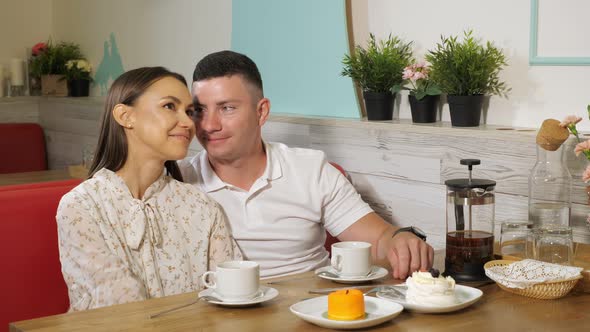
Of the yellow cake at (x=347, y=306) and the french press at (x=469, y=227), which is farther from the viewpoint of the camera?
the french press at (x=469, y=227)

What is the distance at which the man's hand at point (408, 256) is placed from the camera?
188cm

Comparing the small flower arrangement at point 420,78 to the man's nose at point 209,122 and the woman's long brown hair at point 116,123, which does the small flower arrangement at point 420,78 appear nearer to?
the man's nose at point 209,122

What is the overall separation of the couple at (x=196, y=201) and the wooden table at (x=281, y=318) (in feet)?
0.95

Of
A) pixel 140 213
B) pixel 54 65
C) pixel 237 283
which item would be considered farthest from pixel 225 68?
pixel 54 65

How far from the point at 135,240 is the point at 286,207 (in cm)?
54

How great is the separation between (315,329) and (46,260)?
0.99m

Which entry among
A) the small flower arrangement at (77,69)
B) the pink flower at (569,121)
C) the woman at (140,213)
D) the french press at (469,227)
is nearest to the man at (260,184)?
the woman at (140,213)

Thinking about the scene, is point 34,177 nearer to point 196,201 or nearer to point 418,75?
point 196,201

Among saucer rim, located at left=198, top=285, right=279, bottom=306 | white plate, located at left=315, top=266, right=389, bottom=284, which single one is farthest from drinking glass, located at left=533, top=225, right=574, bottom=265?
saucer rim, located at left=198, top=285, right=279, bottom=306

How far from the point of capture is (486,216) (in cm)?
194

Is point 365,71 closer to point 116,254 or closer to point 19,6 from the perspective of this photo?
point 116,254

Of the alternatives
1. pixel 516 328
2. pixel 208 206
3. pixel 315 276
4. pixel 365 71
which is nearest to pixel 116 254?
pixel 208 206

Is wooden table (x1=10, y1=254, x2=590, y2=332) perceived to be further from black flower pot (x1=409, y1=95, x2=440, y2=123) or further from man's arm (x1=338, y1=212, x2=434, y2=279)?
black flower pot (x1=409, y1=95, x2=440, y2=123)

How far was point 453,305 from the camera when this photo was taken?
156 cm
